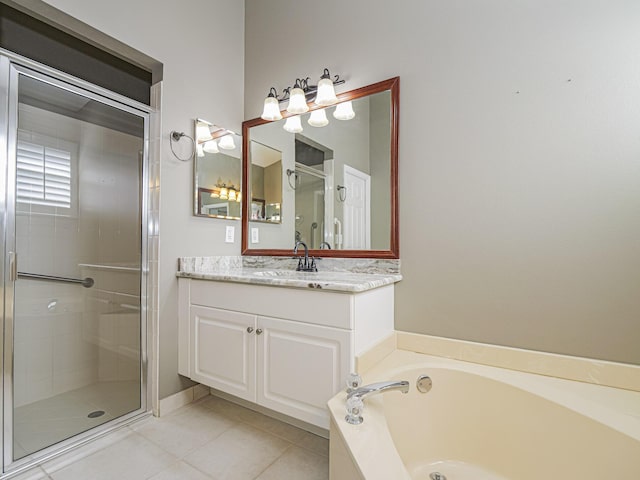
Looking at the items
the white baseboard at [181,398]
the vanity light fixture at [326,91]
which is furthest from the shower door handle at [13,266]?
the vanity light fixture at [326,91]

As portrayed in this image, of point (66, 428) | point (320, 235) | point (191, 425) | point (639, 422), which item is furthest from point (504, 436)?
point (66, 428)

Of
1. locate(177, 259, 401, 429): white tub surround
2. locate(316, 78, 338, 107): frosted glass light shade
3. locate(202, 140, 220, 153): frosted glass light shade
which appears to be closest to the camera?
locate(177, 259, 401, 429): white tub surround

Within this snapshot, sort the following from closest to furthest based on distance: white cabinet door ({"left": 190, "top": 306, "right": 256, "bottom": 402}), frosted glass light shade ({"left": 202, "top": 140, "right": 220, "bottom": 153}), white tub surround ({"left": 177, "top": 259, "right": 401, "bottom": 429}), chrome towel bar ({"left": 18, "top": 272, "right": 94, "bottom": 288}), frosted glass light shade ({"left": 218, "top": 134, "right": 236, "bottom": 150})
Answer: white tub surround ({"left": 177, "top": 259, "right": 401, "bottom": 429}), chrome towel bar ({"left": 18, "top": 272, "right": 94, "bottom": 288}), white cabinet door ({"left": 190, "top": 306, "right": 256, "bottom": 402}), frosted glass light shade ({"left": 202, "top": 140, "right": 220, "bottom": 153}), frosted glass light shade ({"left": 218, "top": 134, "right": 236, "bottom": 150})

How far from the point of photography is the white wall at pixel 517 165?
51.8 inches

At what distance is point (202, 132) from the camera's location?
7.05 ft

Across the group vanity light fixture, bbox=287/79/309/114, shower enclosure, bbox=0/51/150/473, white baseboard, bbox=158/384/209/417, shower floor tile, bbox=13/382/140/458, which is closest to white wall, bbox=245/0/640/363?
vanity light fixture, bbox=287/79/309/114

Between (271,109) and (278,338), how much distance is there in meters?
1.54

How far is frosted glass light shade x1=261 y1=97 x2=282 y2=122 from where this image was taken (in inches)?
85.7

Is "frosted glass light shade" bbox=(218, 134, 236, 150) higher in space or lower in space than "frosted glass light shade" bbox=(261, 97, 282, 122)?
lower

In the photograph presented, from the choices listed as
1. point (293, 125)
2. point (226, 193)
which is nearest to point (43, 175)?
point (226, 193)

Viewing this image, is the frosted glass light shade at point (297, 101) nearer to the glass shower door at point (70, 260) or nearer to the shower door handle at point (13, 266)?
the glass shower door at point (70, 260)

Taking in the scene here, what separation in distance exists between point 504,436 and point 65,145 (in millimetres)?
2555

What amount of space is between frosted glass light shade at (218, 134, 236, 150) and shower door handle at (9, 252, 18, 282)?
132cm

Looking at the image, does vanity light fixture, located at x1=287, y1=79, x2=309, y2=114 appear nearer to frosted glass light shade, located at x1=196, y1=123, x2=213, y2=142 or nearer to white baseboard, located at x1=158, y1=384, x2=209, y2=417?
frosted glass light shade, located at x1=196, y1=123, x2=213, y2=142
